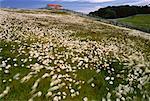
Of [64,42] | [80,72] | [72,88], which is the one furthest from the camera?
[64,42]

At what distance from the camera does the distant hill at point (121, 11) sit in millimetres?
158137

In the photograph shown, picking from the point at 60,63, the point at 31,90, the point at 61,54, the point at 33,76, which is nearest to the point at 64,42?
the point at 61,54

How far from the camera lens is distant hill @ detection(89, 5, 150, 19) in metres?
158

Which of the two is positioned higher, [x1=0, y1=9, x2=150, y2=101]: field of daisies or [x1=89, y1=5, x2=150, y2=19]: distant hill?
[x1=0, y1=9, x2=150, y2=101]: field of daisies

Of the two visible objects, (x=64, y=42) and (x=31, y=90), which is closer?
(x=31, y=90)

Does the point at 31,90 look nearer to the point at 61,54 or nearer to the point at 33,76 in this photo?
the point at 33,76

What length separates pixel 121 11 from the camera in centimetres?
16800

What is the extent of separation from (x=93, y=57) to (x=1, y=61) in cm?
674

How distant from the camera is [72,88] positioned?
20453mm

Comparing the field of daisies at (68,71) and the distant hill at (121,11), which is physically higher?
the field of daisies at (68,71)

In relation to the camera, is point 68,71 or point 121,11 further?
point 121,11

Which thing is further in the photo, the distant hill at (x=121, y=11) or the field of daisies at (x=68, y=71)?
the distant hill at (x=121, y=11)

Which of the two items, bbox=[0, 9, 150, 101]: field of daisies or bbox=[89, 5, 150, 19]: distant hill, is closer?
bbox=[0, 9, 150, 101]: field of daisies

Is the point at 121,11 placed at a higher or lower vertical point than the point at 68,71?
lower
